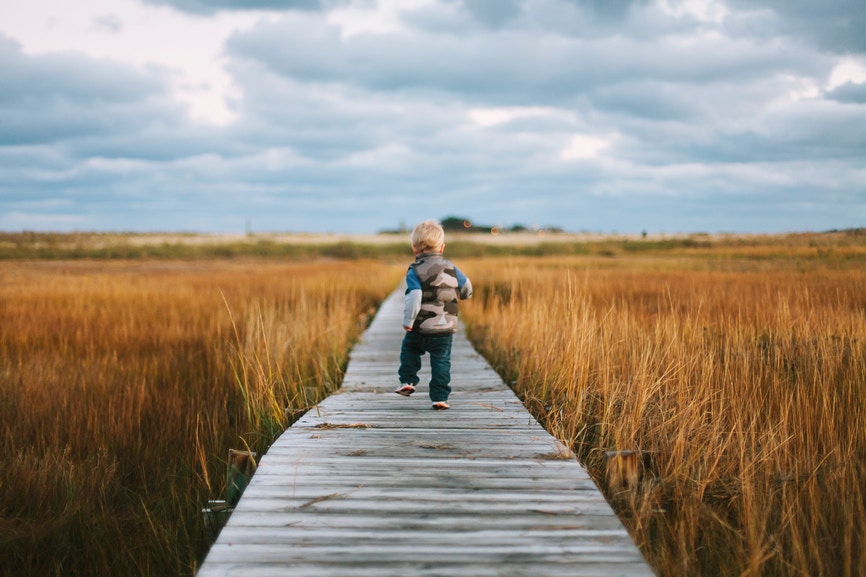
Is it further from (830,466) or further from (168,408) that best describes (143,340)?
(830,466)

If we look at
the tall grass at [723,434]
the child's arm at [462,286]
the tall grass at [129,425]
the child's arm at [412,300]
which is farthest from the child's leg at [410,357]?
the tall grass at [723,434]

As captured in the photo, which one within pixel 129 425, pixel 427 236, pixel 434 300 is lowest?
pixel 129 425

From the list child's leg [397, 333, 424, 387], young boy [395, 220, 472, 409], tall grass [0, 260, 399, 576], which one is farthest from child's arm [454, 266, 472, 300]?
tall grass [0, 260, 399, 576]

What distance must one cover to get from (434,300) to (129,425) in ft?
9.26

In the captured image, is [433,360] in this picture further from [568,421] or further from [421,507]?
[421,507]

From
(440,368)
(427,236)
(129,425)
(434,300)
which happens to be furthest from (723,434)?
(129,425)

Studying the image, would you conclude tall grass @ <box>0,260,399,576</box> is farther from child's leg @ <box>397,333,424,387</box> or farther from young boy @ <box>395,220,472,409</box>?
young boy @ <box>395,220,472,409</box>

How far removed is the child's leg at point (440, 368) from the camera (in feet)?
15.0

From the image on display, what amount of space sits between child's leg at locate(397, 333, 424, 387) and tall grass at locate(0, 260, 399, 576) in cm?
84

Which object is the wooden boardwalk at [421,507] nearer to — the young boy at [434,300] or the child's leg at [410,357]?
the young boy at [434,300]

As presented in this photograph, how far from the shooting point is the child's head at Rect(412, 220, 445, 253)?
4.68 metres

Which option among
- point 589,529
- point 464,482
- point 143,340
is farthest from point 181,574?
point 143,340

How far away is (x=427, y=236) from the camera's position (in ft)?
15.4

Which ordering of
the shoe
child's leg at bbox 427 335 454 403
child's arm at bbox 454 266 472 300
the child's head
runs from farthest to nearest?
1. the shoe
2. child's arm at bbox 454 266 472 300
3. the child's head
4. child's leg at bbox 427 335 454 403
